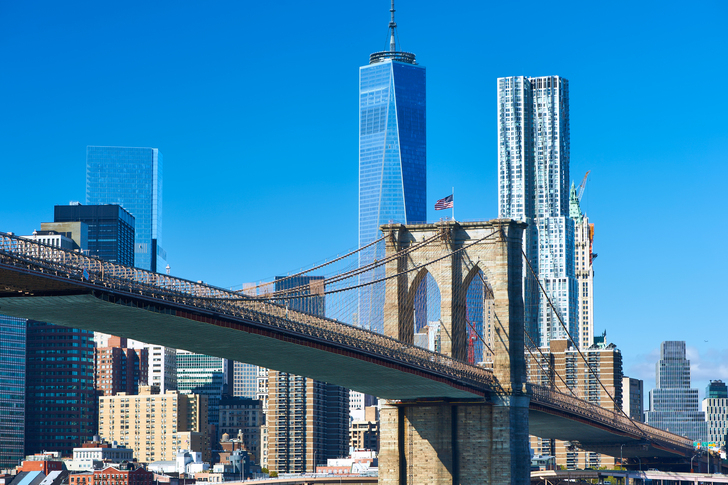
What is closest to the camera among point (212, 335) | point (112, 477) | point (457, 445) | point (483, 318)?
point (212, 335)

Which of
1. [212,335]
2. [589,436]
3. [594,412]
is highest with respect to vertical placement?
[212,335]

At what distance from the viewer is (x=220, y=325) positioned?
239 feet

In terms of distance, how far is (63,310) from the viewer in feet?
226

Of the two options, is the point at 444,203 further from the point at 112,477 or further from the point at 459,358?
the point at 112,477

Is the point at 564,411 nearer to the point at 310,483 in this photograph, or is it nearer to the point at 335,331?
the point at 335,331

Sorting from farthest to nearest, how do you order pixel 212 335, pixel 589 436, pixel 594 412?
pixel 589 436
pixel 594 412
pixel 212 335

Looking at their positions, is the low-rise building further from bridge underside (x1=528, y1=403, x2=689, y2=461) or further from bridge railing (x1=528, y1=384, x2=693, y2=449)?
bridge railing (x1=528, y1=384, x2=693, y2=449)

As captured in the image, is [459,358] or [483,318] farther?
[483,318]

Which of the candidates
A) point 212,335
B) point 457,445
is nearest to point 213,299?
point 212,335

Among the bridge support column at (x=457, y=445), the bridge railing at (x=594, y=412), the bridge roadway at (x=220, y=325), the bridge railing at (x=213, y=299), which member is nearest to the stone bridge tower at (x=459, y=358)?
the bridge support column at (x=457, y=445)

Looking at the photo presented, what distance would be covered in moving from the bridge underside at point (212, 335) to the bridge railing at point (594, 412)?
43.0 feet

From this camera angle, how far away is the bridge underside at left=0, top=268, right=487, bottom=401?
65438 mm

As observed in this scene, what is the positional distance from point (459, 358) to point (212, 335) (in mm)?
29897

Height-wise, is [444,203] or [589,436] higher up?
[444,203]
